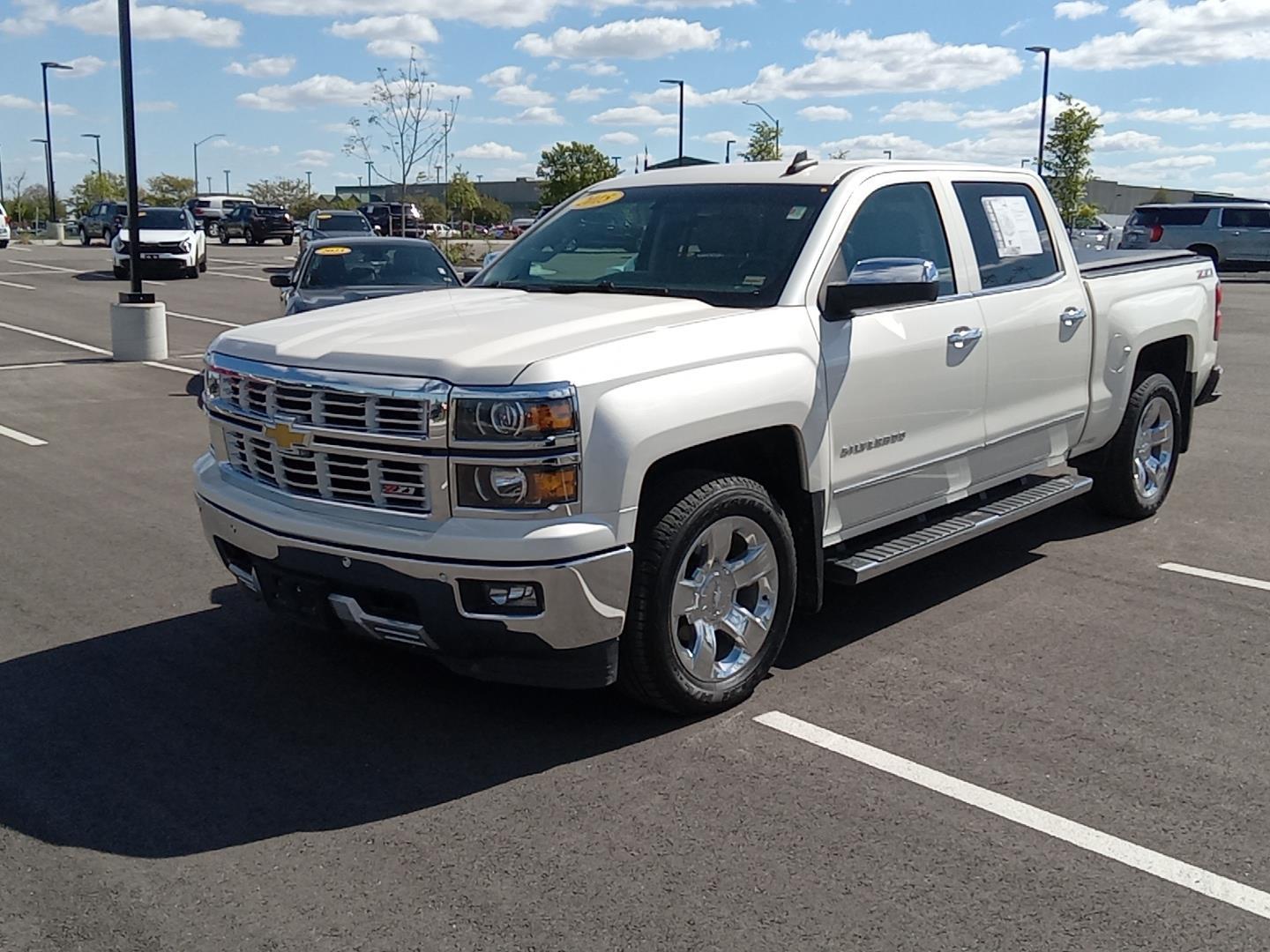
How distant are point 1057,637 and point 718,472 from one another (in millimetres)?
1885

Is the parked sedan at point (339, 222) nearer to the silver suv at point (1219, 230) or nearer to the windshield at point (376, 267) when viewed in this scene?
the windshield at point (376, 267)

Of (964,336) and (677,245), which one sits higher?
(677,245)

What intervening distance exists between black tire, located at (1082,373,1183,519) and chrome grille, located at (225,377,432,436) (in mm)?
4583

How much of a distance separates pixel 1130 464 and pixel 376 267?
865cm

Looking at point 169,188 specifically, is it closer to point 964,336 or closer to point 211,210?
point 211,210

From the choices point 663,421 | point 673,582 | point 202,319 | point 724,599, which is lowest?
point 202,319

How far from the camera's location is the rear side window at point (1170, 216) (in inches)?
1242

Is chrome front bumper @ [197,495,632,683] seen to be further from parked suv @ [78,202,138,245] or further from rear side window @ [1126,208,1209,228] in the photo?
parked suv @ [78,202,138,245]

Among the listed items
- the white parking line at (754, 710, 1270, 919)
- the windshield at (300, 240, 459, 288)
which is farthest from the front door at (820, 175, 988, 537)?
the windshield at (300, 240, 459, 288)

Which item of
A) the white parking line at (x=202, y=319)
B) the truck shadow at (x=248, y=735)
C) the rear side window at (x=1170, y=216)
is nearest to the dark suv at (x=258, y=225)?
the white parking line at (x=202, y=319)

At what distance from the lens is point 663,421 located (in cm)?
425

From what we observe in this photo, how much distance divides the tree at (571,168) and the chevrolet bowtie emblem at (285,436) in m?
53.7

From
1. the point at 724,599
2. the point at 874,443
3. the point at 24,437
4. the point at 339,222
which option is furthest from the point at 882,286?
the point at 339,222

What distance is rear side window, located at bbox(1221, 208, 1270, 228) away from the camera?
103 ft
